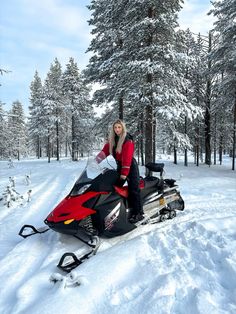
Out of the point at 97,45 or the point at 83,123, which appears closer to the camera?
the point at 97,45

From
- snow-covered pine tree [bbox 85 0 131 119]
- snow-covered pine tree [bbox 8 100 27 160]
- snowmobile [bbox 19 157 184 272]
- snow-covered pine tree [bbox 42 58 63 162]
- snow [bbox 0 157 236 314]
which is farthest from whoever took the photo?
snow-covered pine tree [bbox 8 100 27 160]

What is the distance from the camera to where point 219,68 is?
17.4 metres

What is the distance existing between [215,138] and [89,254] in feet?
89.4

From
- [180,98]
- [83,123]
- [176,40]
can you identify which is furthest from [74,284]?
[83,123]

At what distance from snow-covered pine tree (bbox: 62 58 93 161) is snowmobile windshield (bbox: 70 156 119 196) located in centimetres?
2986

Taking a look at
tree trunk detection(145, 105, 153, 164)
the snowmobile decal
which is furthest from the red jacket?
tree trunk detection(145, 105, 153, 164)

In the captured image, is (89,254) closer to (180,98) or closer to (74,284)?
(74,284)

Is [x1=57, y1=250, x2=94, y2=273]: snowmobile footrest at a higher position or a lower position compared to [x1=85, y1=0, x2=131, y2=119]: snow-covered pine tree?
lower

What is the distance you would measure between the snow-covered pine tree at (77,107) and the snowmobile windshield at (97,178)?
29855 millimetres

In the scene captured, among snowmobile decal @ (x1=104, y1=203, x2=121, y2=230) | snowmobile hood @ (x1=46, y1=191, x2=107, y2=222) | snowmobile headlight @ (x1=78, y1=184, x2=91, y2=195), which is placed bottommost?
snowmobile decal @ (x1=104, y1=203, x2=121, y2=230)

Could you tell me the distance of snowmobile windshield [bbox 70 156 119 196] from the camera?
4.91m

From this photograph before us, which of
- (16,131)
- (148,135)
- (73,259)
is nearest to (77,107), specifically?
(16,131)

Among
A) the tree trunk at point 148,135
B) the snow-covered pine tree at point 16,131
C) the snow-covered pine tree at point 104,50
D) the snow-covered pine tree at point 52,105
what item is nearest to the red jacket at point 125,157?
the tree trunk at point 148,135

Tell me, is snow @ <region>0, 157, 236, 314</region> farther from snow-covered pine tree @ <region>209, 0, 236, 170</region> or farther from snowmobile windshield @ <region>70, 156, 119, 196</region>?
snow-covered pine tree @ <region>209, 0, 236, 170</region>
